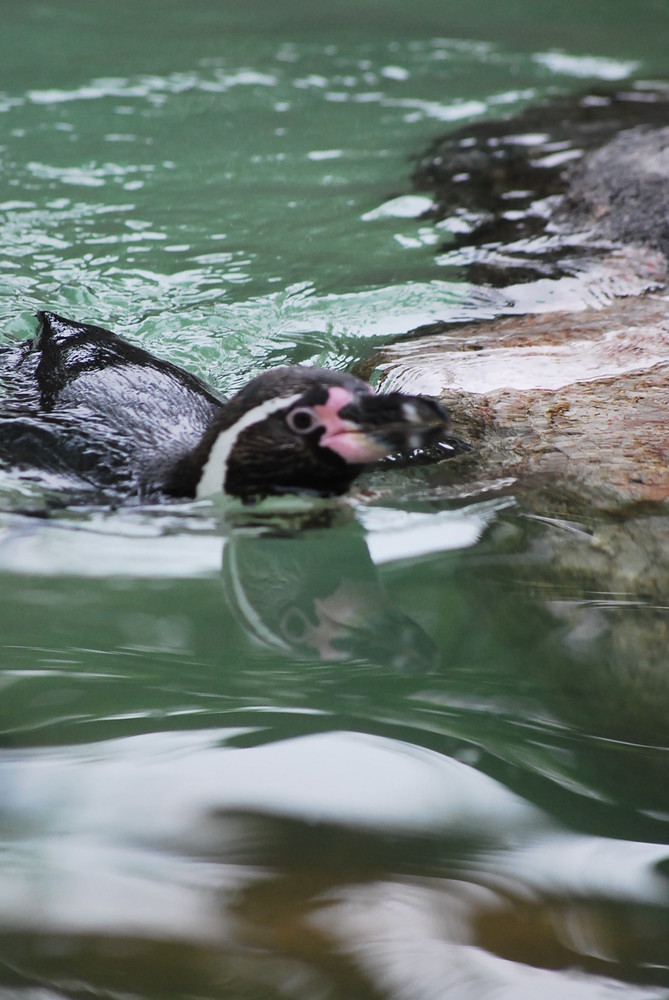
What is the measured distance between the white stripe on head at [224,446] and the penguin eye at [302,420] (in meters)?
0.03

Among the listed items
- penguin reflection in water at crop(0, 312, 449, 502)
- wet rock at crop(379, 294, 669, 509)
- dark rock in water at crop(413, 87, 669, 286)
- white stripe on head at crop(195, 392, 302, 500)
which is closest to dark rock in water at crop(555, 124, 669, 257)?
dark rock in water at crop(413, 87, 669, 286)

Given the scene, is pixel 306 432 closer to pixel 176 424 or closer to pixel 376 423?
pixel 376 423

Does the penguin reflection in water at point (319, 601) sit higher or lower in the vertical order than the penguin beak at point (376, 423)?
lower

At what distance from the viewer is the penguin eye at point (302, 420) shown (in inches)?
125

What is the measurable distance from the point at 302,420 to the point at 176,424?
0.78 meters

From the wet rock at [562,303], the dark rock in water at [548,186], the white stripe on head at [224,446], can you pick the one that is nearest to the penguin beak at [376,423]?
the white stripe on head at [224,446]

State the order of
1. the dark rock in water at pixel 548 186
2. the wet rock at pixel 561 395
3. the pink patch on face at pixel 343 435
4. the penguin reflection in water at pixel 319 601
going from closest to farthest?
the penguin reflection in water at pixel 319 601
the pink patch on face at pixel 343 435
the wet rock at pixel 561 395
the dark rock in water at pixel 548 186

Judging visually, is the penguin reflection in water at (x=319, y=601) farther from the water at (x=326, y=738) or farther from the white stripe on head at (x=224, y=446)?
the white stripe on head at (x=224, y=446)

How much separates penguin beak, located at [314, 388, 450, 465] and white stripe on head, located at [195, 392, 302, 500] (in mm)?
145

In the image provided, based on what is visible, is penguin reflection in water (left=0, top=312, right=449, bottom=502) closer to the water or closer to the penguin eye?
the penguin eye

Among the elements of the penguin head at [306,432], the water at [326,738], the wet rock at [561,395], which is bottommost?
the water at [326,738]

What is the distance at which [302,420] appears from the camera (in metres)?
3.19

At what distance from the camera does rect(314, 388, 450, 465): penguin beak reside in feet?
9.90

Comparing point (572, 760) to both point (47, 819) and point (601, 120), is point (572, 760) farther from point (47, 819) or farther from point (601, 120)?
point (601, 120)
